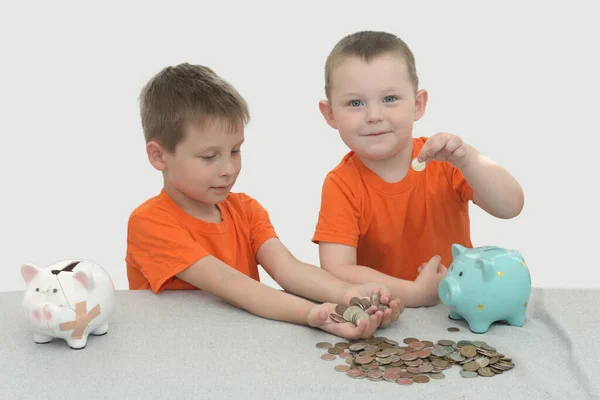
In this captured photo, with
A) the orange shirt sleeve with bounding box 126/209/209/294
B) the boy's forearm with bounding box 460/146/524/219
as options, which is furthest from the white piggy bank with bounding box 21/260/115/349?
the boy's forearm with bounding box 460/146/524/219

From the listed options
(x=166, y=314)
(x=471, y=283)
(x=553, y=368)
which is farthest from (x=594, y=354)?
(x=166, y=314)

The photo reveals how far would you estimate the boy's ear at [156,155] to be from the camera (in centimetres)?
269

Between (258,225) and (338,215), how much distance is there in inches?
12.8

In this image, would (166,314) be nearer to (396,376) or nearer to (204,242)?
(204,242)

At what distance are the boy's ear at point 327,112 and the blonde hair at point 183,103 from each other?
28 centimetres

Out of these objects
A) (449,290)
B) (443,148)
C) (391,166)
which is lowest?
(449,290)

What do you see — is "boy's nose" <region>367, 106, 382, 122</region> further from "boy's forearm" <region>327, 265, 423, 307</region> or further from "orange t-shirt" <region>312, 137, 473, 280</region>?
"boy's forearm" <region>327, 265, 423, 307</region>

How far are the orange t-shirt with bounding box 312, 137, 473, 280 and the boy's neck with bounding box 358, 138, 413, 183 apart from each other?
0.06 ft

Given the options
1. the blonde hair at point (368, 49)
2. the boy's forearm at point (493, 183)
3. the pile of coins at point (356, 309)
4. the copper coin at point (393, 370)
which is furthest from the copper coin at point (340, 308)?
the blonde hair at point (368, 49)

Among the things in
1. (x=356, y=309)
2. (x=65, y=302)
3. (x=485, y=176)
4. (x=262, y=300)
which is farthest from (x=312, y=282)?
(x=65, y=302)

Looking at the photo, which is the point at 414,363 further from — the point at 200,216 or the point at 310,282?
the point at 200,216

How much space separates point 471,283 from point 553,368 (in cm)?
35

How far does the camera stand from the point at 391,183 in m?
2.80

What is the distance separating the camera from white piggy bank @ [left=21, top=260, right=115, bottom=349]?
2.18 metres
